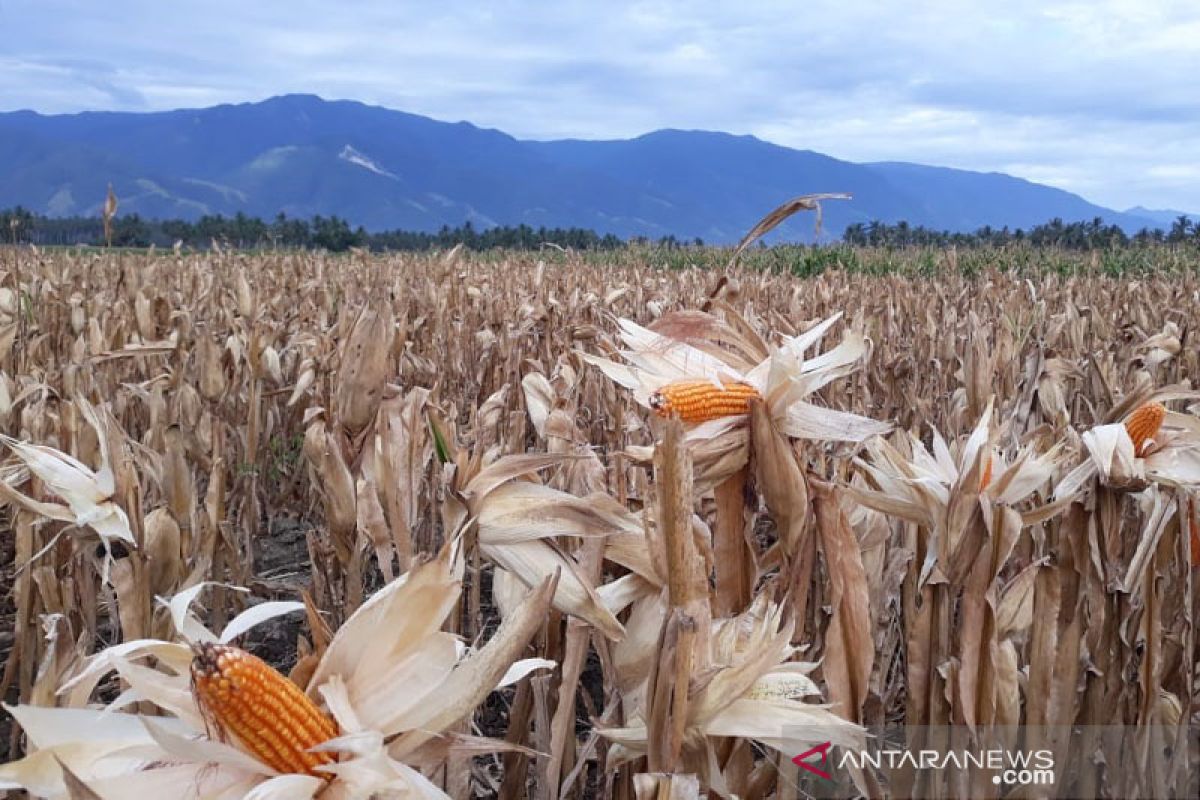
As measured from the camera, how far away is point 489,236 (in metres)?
48.2

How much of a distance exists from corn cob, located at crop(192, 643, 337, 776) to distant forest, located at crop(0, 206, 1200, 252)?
80.2ft

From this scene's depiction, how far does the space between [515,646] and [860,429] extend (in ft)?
2.69

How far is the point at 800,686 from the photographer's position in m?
1.35

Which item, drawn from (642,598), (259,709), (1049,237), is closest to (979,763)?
(642,598)

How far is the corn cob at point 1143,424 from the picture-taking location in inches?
74.3

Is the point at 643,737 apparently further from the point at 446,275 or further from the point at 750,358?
the point at 446,275

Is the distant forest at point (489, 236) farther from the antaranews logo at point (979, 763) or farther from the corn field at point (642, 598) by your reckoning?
the antaranews logo at point (979, 763)

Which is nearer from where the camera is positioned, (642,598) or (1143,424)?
(642,598)

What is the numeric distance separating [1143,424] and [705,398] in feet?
2.95

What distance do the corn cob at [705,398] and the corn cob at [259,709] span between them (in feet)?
2.31

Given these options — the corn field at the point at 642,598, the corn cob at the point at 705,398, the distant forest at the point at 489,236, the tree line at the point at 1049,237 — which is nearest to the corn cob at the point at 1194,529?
the corn field at the point at 642,598

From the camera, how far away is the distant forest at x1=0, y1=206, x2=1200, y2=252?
33.7 m

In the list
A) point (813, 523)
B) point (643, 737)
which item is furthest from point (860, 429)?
point (643, 737)

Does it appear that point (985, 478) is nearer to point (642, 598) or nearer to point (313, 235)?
point (642, 598)
